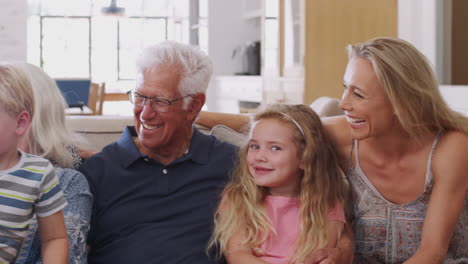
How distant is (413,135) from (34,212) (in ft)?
3.24

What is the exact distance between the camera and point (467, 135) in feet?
5.73

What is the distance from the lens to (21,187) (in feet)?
4.35

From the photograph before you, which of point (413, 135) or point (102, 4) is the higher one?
point (102, 4)

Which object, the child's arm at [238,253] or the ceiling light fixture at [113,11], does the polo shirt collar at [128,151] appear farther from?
the ceiling light fixture at [113,11]

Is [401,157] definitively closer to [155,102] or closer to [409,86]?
[409,86]

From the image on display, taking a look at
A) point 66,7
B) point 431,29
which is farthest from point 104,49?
point 431,29

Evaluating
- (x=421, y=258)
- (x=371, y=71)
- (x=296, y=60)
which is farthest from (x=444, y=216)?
(x=296, y=60)

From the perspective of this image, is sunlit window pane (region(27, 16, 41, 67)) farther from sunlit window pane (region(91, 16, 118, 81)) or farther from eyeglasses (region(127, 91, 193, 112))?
eyeglasses (region(127, 91, 193, 112))

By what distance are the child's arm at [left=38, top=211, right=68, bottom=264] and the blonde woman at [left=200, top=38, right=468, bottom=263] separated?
2.25 feet

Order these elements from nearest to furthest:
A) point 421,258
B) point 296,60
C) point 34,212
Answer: point 34,212 → point 421,258 → point 296,60

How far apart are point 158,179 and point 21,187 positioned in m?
0.59

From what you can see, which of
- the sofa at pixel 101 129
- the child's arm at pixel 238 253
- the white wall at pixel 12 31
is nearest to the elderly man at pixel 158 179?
the child's arm at pixel 238 253

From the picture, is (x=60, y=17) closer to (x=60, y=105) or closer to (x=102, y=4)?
(x=102, y=4)

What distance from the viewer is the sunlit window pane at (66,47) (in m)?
10.7
